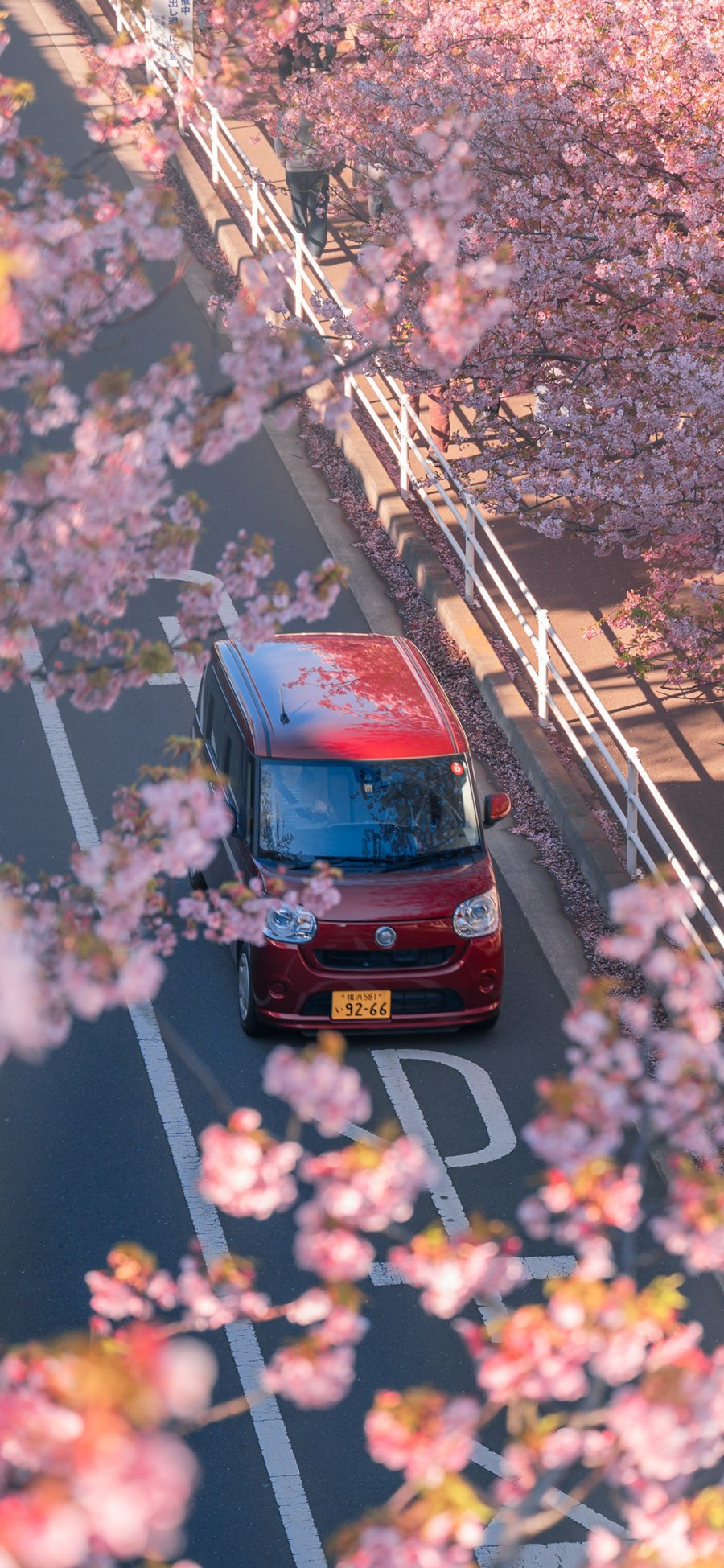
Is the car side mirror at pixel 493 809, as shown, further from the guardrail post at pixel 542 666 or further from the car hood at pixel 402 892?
the guardrail post at pixel 542 666

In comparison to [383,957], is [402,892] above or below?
above

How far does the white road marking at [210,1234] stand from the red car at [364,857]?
23.6 inches

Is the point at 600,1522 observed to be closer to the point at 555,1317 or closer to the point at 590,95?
the point at 555,1317

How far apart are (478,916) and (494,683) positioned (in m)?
4.10

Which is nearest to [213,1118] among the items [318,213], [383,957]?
[383,957]

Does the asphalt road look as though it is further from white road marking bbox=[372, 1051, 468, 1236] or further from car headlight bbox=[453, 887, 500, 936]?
car headlight bbox=[453, 887, 500, 936]

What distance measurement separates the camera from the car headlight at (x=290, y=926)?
352 inches

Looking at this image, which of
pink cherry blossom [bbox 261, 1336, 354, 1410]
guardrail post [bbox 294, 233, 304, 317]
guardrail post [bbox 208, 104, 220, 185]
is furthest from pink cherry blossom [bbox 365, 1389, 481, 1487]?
guardrail post [bbox 208, 104, 220, 185]

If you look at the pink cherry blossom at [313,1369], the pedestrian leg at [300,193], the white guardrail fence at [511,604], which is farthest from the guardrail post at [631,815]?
the pedestrian leg at [300,193]

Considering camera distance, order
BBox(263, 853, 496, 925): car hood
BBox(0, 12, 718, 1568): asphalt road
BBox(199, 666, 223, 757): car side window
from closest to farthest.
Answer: BBox(0, 12, 718, 1568): asphalt road
BBox(263, 853, 496, 925): car hood
BBox(199, 666, 223, 757): car side window

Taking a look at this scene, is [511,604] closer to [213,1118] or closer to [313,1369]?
[213,1118]

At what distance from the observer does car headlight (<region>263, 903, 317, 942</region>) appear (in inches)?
352

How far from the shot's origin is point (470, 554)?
45.4 ft

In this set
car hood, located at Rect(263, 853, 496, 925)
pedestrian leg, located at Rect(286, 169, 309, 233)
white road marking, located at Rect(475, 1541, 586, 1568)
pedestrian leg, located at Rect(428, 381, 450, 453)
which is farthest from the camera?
pedestrian leg, located at Rect(286, 169, 309, 233)
